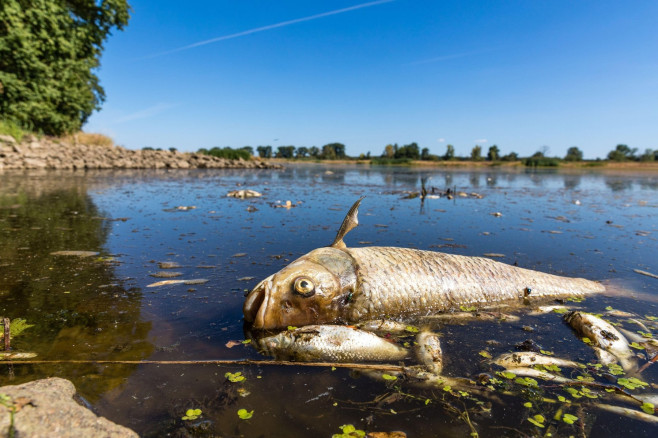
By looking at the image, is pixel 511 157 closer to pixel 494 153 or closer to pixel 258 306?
pixel 494 153

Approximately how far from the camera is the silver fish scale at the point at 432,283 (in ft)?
12.0

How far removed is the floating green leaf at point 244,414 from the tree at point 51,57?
27400 millimetres

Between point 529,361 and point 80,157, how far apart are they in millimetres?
35066

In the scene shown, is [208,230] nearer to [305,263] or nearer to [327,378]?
[305,263]

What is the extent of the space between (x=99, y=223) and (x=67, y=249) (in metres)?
2.53

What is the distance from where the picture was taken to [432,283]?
12.9 feet

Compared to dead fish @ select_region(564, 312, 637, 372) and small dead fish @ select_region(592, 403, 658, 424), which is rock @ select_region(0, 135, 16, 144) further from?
small dead fish @ select_region(592, 403, 658, 424)

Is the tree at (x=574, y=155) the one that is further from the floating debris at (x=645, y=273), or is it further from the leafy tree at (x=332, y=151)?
the floating debris at (x=645, y=273)

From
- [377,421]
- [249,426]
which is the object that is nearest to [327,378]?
[377,421]

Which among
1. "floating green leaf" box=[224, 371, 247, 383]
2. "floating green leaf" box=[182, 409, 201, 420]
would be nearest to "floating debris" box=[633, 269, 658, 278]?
"floating green leaf" box=[224, 371, 247, 383]

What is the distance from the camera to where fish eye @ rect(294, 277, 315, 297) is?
10.9ft

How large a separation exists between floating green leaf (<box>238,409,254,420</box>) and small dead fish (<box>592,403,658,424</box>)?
8.01 ft

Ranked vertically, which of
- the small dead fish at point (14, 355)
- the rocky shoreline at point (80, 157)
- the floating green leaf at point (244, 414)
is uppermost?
the rocky shoreline at point (80, 157)

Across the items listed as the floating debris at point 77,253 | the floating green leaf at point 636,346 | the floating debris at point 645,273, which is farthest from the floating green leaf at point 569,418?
the floating debris at point 77,253
